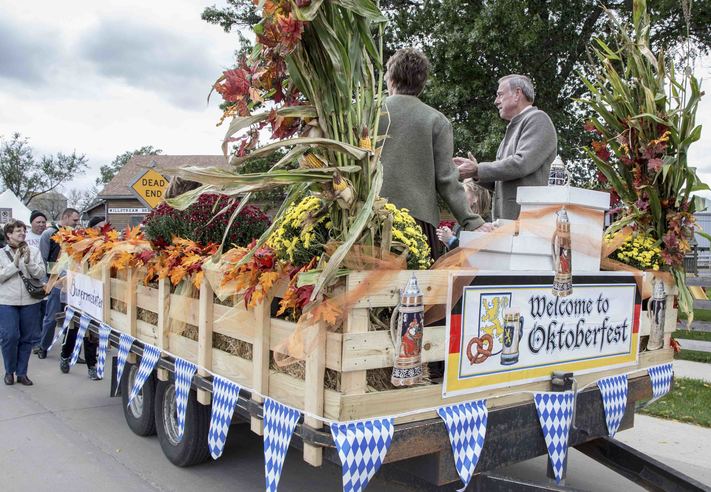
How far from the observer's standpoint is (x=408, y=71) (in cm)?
341

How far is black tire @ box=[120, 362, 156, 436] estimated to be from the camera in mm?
4621

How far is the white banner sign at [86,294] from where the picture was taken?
5012 millimetres

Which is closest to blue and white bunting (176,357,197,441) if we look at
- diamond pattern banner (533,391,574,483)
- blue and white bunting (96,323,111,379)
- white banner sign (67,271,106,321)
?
blue and white bunting (96,323,111,379)

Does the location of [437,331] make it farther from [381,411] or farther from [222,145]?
[222,145]

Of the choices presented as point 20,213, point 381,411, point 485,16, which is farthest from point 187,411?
point 20,213

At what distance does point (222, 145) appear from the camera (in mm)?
2611

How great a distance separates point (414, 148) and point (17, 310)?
18.2 ft

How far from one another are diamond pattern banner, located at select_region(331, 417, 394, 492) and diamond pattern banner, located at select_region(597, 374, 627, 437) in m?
1.58

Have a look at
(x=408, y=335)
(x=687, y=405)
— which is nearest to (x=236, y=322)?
(x=408, y=335)

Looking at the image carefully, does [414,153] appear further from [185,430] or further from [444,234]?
[185,430]

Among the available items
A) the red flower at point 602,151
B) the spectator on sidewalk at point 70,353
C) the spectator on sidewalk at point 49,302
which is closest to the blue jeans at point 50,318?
the spectator on sidewalk at point 49,302

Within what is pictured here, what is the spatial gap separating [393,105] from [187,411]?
2340 mm

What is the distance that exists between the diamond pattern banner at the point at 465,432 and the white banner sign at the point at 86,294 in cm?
335

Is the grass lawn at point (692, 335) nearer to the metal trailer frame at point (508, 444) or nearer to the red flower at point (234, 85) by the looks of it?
the metal trailer frame at point (508, 444)
